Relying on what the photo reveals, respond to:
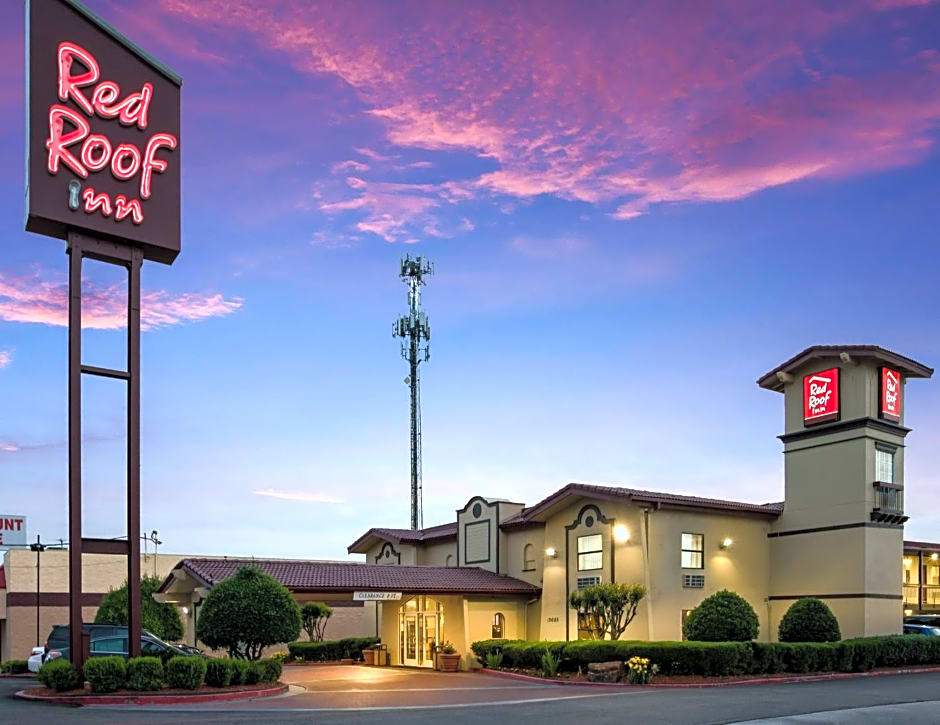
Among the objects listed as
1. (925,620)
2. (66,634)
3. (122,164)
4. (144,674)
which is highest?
(122,164)

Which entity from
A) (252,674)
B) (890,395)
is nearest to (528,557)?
(890,395)

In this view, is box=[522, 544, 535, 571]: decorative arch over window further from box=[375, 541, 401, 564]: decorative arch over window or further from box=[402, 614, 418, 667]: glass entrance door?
box=[375, 541, 401, 564]: decorative arch over window

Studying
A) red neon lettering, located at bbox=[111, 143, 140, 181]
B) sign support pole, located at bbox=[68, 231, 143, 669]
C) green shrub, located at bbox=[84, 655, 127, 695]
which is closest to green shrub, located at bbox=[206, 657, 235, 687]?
sign support pole, located at bbox=[68, 231, 143, 669]

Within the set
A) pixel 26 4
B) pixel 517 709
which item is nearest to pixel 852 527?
pixel 517 709

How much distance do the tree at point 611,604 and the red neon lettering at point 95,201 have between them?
18.5 metres

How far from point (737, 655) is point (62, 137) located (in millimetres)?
21062

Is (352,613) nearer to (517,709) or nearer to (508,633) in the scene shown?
(508,633)

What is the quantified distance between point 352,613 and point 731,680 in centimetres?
2799

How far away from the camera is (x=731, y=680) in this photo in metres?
26.6

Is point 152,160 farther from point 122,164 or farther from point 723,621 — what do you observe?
point 723,621

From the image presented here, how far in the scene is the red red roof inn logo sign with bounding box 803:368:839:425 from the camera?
34094 mm

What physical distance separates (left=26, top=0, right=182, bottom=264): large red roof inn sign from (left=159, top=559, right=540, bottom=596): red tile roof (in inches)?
465

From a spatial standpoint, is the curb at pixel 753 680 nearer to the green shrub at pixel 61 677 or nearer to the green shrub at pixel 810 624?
the green shrub at pixel 810 624

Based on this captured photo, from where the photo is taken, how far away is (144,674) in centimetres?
2202
